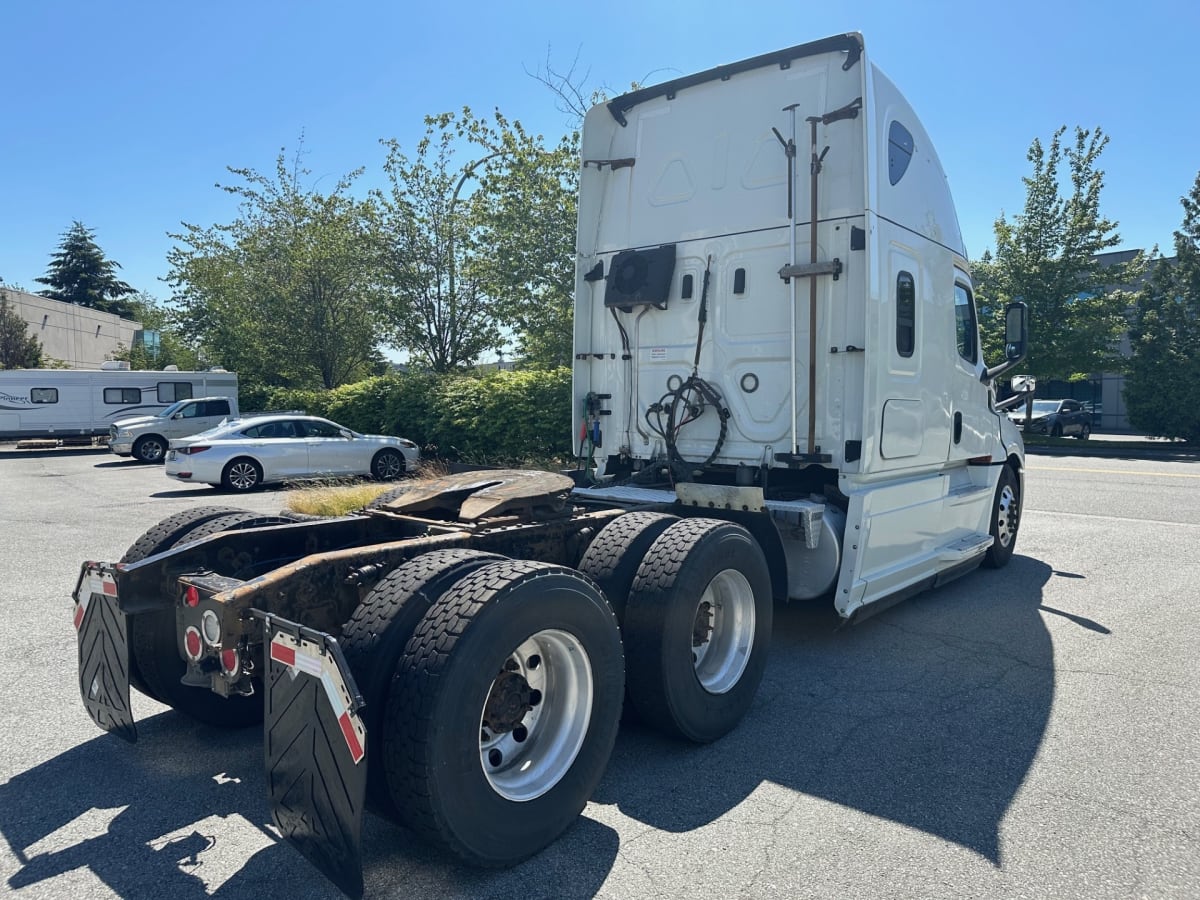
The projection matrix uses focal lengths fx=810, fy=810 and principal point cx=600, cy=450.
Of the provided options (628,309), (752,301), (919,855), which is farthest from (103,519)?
Result: (919,855)

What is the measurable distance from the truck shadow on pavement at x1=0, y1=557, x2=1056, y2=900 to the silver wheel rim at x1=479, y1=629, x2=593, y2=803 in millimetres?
282

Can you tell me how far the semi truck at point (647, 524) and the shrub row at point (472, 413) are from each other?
7.88 m

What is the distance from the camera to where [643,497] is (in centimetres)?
537

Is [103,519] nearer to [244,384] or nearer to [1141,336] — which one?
[244,384]

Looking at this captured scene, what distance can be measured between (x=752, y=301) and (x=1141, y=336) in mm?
28698

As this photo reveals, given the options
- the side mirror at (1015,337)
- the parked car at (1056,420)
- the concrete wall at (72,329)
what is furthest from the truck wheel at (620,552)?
the concrete wall at (72,329)

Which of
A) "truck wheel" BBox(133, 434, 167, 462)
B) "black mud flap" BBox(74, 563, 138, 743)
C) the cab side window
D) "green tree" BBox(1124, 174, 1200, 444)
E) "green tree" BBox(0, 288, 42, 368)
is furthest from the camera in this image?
"green tree" BBox(0, 288, 42, 368)

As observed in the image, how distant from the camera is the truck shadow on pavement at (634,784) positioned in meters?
2.79

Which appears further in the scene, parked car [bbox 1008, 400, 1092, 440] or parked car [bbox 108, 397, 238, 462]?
parked car [bbox 1008, 400, 1092, 440]

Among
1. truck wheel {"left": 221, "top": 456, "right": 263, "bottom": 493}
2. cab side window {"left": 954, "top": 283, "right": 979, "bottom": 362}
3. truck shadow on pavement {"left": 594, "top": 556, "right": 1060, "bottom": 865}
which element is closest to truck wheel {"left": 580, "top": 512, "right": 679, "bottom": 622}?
truck shadow on pavement {"left": 594, "top": 556, "right": 1060, "bottom": 865}

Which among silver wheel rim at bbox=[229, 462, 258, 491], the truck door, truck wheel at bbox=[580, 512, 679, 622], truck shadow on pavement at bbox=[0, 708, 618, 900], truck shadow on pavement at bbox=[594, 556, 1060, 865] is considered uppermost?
the truck door

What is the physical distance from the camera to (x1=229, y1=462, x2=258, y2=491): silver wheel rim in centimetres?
1473

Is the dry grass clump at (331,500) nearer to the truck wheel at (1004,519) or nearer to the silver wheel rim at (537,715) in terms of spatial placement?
the truck wheel at (1004,519)

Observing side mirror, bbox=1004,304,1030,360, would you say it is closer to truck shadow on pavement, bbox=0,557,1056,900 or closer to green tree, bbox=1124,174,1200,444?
truck shadow on pavement, bbox=0,557,1056,900
